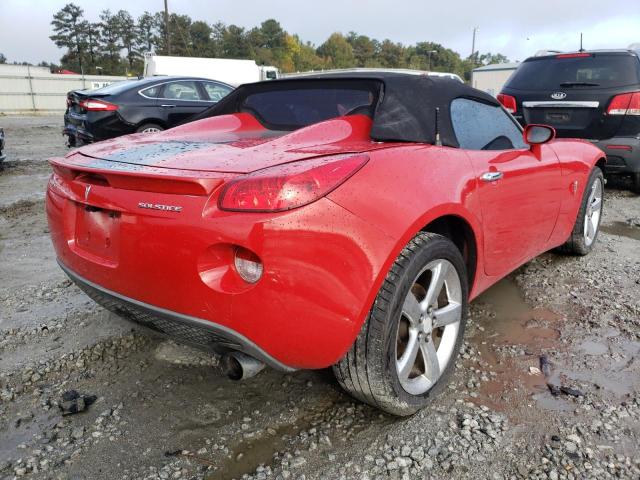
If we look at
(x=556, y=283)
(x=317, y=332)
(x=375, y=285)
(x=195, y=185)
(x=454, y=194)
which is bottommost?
(x=556, y=283)

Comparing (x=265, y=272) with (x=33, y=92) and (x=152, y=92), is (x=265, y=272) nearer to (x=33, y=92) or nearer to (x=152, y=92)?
(x=152, y=92)

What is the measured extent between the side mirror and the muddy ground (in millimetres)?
1057

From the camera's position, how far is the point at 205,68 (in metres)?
24.2

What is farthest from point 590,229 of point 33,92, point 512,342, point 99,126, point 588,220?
point 33,92

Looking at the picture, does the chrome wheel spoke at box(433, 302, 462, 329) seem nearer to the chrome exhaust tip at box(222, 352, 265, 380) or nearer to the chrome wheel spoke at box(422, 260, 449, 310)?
the chrome wheel spoke at box(422, 260, 449, 310)

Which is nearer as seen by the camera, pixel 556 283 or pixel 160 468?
pixel 160 468

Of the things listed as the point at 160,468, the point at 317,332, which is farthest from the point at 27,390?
the point at 317,332

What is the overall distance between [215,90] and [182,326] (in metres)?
8.84

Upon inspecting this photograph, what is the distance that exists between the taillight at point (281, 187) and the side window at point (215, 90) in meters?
8.56

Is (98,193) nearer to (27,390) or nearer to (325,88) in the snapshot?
(27,390)

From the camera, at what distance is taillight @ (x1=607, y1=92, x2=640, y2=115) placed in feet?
18.8

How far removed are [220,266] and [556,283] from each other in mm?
2816

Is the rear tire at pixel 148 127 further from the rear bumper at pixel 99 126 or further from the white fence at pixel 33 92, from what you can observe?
the white fence at pixel 33 92

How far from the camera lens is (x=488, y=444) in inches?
79.7
